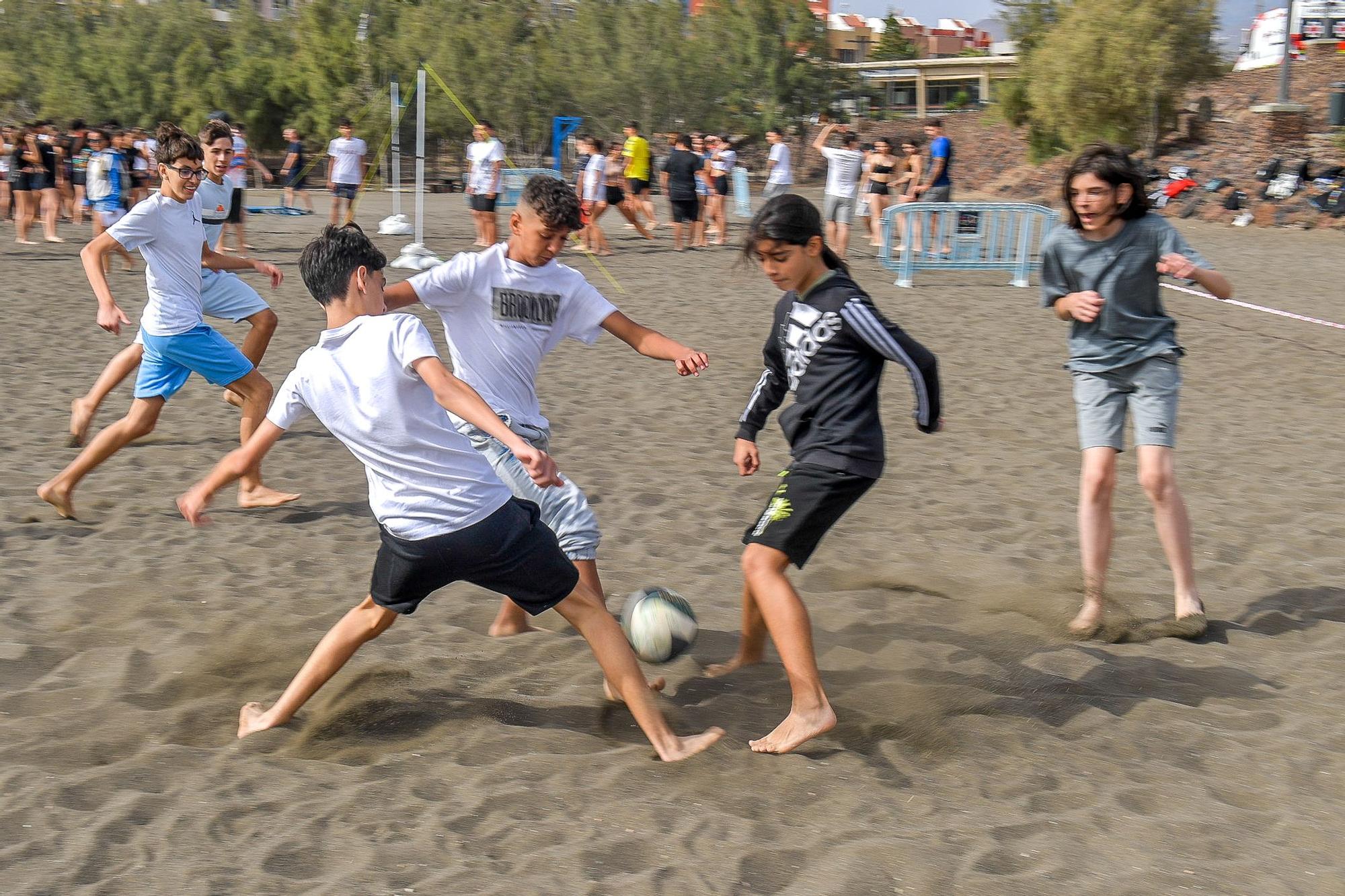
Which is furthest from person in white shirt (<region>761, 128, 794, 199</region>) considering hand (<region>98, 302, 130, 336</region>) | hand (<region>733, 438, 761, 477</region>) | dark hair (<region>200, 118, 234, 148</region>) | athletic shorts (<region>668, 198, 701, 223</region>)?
hand (<region>733, 438, 761, 477</region>)

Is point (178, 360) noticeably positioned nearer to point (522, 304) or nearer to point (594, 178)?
point (522, 304)

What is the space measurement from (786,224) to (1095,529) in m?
2.06

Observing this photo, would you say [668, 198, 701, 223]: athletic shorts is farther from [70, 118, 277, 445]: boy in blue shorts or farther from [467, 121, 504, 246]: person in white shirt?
[70, 118, 277, 445]: boy in blue shorts

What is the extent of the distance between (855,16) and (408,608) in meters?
125

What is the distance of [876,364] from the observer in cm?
396

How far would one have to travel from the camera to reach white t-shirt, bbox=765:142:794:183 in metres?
20.1

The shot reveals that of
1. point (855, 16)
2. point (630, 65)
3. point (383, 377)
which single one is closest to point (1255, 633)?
point (383, 377)

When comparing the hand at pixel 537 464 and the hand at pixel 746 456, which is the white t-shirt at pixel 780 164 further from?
the hand at pixel 537 464

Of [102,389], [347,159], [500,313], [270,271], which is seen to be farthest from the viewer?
[347,159]

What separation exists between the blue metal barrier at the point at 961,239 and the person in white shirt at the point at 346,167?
26.2 ft

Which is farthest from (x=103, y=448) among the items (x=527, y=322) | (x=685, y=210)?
(x=685, y=210)

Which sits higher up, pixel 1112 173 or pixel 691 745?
pixel 1112 173

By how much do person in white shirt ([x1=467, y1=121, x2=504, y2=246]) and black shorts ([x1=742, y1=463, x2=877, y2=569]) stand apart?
13.8 meters

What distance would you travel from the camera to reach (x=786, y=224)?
387cm
